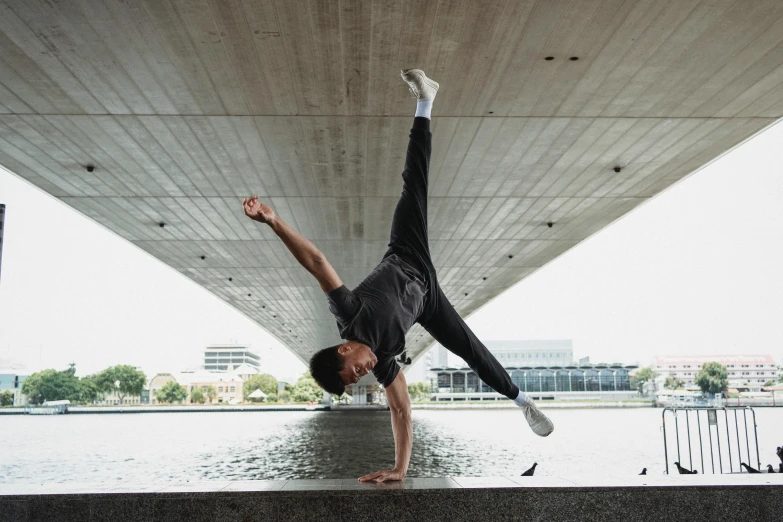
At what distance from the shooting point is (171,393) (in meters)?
109

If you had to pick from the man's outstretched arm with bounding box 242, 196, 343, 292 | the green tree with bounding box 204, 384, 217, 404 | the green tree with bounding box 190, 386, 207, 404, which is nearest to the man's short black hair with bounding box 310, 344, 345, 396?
the man's outstretched arm with bounding box 242, 196, 343, 292

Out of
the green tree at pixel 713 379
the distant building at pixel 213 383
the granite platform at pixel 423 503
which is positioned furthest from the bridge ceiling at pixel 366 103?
the distant building at pixel 213 383

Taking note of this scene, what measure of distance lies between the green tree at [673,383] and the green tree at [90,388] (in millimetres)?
93436

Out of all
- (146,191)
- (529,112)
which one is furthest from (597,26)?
(146,191)

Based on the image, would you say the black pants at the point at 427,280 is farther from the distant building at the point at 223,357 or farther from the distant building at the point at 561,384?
the distant building at the point at 223,357

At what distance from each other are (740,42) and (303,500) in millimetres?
7054

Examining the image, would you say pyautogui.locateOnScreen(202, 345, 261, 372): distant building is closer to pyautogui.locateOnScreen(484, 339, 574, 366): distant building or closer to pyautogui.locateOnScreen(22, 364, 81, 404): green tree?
pyautogui.locateOnScreen(22, 364, 81, 404): green tree

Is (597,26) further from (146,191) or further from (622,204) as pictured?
(146,191)

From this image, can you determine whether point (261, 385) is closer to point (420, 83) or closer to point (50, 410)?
point (50, 410)

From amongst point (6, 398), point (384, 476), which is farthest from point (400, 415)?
point (6, 398)

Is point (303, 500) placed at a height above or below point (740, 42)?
below

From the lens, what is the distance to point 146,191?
12898 millimetres

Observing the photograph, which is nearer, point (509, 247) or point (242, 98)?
point (242, 98)

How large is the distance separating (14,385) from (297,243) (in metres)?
126
